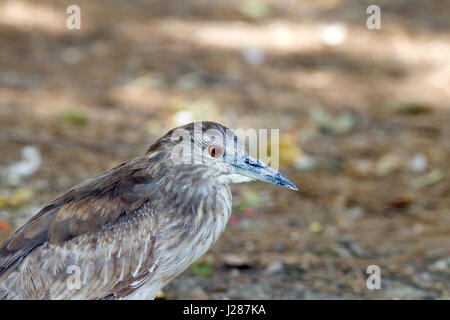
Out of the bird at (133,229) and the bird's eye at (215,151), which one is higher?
the bird's eye at (215,151)

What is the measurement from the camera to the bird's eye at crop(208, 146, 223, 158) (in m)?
4.11

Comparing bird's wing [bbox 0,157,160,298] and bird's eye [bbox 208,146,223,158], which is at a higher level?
bird's eye [bbox 208,146,223,158]

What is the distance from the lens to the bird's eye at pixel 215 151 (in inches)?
162

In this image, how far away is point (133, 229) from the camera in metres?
4.10

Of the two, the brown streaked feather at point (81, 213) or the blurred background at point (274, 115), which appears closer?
the brown streaked feather at point (81, 213)

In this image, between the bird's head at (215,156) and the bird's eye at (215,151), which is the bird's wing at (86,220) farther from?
the bird's eye at (215,151)

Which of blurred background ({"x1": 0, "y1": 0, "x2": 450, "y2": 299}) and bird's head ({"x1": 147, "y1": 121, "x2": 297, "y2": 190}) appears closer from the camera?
bird's head ({"x1": 147, "y1": 121, "x2": 297, "y2": 190})

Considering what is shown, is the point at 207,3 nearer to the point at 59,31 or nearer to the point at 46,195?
the point at 59,31

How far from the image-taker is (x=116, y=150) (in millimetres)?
7188

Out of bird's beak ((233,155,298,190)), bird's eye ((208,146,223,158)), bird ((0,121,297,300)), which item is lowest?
bird ((0,121,297,300))

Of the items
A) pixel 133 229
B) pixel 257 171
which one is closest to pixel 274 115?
pixel 257 171

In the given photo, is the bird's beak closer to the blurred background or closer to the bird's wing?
the bird's wing

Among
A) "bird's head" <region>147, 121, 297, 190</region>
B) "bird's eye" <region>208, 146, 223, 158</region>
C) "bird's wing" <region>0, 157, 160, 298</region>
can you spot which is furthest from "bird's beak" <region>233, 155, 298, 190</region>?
"bird's wing" <region>0, 157, 160, 298</region>

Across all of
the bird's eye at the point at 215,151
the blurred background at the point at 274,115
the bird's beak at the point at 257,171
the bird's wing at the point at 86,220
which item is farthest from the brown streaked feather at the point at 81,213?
the blurred background at the point at 274,115
